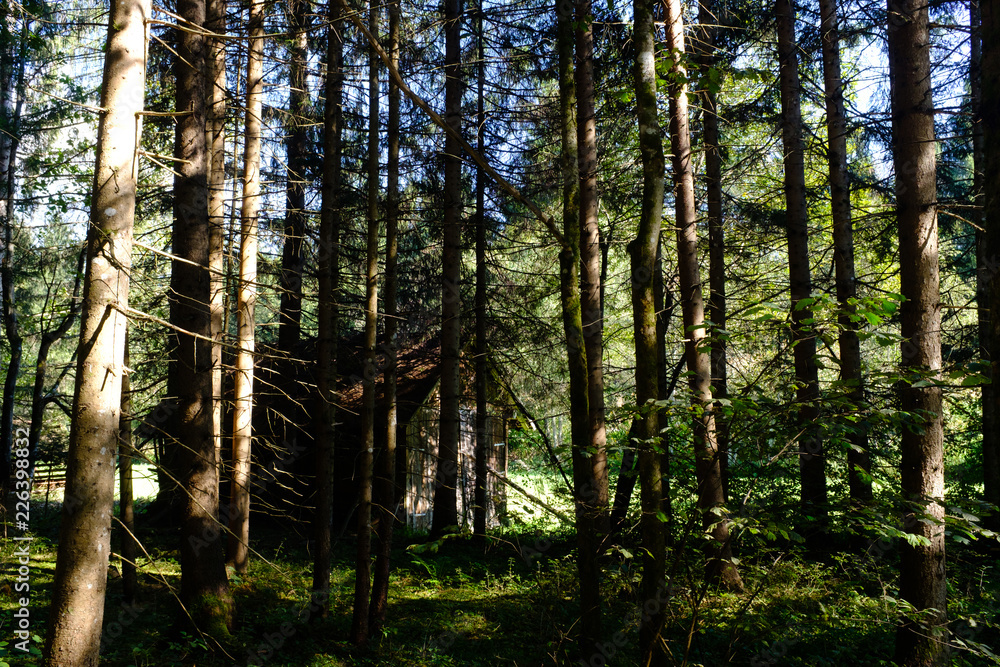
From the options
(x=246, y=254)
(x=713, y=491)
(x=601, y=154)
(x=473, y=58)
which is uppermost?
(x=473, y=58)

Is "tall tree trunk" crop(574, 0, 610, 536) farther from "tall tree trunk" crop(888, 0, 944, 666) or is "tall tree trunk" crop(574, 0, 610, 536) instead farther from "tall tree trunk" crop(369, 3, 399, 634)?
"tall tree trunk" crop(888, 0, 944, 666)

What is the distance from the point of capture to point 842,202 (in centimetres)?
973

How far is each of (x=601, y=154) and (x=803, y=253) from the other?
406cm

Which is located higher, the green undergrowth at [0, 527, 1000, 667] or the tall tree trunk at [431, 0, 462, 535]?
the tall tree trunk at [431, 0, 462, 535]

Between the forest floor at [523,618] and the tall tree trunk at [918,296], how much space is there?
345 millimetres

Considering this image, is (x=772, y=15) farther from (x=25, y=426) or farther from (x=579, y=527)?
(x=25, y=426)

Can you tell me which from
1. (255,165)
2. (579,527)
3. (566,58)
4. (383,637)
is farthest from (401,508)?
(566,58)

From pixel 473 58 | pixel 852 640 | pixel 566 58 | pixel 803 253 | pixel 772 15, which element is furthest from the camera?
pixel 473 58

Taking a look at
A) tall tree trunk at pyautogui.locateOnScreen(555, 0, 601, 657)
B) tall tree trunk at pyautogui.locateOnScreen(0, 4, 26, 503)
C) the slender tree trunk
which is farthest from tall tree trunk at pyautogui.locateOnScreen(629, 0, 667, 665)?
tall tree trunk at pyautogui.locateOnScreen(0, 4, 26, 503)

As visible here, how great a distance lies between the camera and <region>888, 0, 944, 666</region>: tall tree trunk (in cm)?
539

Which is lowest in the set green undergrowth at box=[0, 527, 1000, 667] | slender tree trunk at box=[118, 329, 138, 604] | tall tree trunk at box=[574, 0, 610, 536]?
green undergrowth at box=[0, 527, 1000, 667]

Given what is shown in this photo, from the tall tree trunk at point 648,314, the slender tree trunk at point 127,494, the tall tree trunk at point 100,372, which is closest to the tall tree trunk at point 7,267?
the slender tree trunk at point 127,494

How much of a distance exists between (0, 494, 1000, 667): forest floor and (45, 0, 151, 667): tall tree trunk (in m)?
1.81

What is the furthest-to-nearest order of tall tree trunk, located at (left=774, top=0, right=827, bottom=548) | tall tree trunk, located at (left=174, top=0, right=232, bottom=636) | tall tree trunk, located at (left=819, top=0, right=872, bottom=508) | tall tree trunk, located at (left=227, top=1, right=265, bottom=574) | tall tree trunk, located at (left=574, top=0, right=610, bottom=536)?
tall tree trunk, located at (left=774, top=0, right=827, bottom=548) → tall tree trunk, located at (left=819, top=0, right=872, bottom=508) → tall tree trunk, located at (left=227, top=1, right=265, bottom=574) → tall tree trunk, located at (left=574, top=0, right=610, bottom=536) → tall tree trunk, located at (left=174, top=0, right=232, bottom=636)
